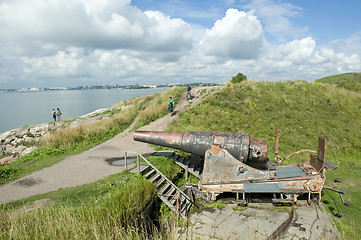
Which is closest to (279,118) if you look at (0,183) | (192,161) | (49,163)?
(192,161)

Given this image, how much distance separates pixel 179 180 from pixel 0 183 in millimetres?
6255

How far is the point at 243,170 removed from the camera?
20.2ft

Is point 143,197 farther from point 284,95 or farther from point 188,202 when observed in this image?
point 284,95

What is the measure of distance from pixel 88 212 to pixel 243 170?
4.08 meters

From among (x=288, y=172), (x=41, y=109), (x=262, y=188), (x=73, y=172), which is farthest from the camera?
(x=41, y=109)

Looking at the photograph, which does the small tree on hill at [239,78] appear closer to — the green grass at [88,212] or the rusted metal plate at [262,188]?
the rusted metal plate at [262,188]

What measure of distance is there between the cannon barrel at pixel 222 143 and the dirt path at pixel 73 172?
4.63 feet

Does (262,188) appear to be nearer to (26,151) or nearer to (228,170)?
(228,170)

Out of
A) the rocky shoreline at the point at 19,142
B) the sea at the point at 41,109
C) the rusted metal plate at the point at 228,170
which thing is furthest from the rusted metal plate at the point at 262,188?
the sea at the point at 41,109

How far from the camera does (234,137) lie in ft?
20.9

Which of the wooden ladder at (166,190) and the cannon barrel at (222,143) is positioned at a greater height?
the cannon barrel at (222,143)

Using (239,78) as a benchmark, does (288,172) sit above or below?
below

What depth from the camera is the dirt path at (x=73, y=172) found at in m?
6.90

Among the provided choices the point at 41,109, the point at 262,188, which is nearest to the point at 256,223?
the point at 262,188
